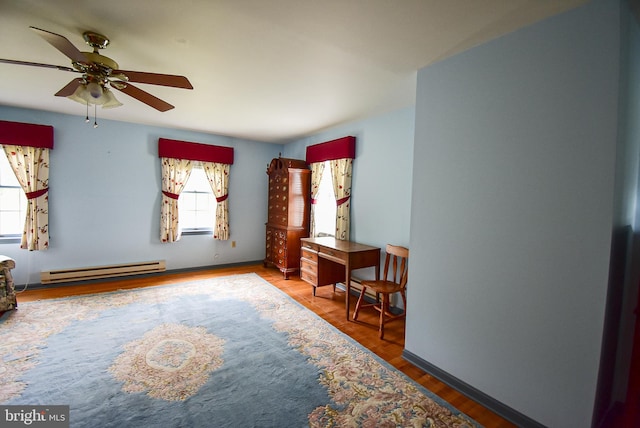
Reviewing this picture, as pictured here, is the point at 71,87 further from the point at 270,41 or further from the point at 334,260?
the point at 334,260

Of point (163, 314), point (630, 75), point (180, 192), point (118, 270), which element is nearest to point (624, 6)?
point (630, 75)

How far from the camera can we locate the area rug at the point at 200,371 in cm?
172

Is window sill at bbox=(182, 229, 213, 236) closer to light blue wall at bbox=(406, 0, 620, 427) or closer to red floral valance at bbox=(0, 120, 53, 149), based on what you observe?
red floral valance at bbox=(0, 120, 53, 149)

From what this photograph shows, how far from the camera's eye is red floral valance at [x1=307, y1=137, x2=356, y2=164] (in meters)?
3.89

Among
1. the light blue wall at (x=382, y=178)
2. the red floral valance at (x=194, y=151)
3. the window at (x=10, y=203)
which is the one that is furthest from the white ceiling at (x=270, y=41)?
the red floral valance at (x=194, y=151)

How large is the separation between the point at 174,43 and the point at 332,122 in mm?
2339

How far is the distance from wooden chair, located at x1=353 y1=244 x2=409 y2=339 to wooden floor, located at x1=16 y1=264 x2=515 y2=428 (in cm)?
15

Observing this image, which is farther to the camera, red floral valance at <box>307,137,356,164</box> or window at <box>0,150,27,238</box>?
red floral valance at <box>307,137,356,164</box>

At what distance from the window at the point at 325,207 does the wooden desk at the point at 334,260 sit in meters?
0.64

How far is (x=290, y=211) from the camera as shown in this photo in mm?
4609

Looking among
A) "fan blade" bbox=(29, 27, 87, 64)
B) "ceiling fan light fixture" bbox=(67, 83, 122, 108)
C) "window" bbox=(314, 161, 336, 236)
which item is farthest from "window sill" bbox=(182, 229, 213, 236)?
"fan blade" bbox=(29, 27, 87, 64)

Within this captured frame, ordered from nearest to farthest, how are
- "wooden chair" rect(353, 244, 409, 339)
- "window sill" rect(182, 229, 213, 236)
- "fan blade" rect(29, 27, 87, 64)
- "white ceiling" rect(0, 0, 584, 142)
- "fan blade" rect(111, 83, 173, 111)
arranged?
"fan blade" rect(29, 27, 87, 64)
"white ceiling" rect(0, 0, 584, 142)
"fan blade" rect(111, 83, 173, 111)
"wooden chair" rect(353, 244, 409, 339)
"window sill" rect(182, 229, 213, 236)

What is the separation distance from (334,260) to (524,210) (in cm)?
205

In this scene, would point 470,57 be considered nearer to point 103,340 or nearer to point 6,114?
point 103,340
